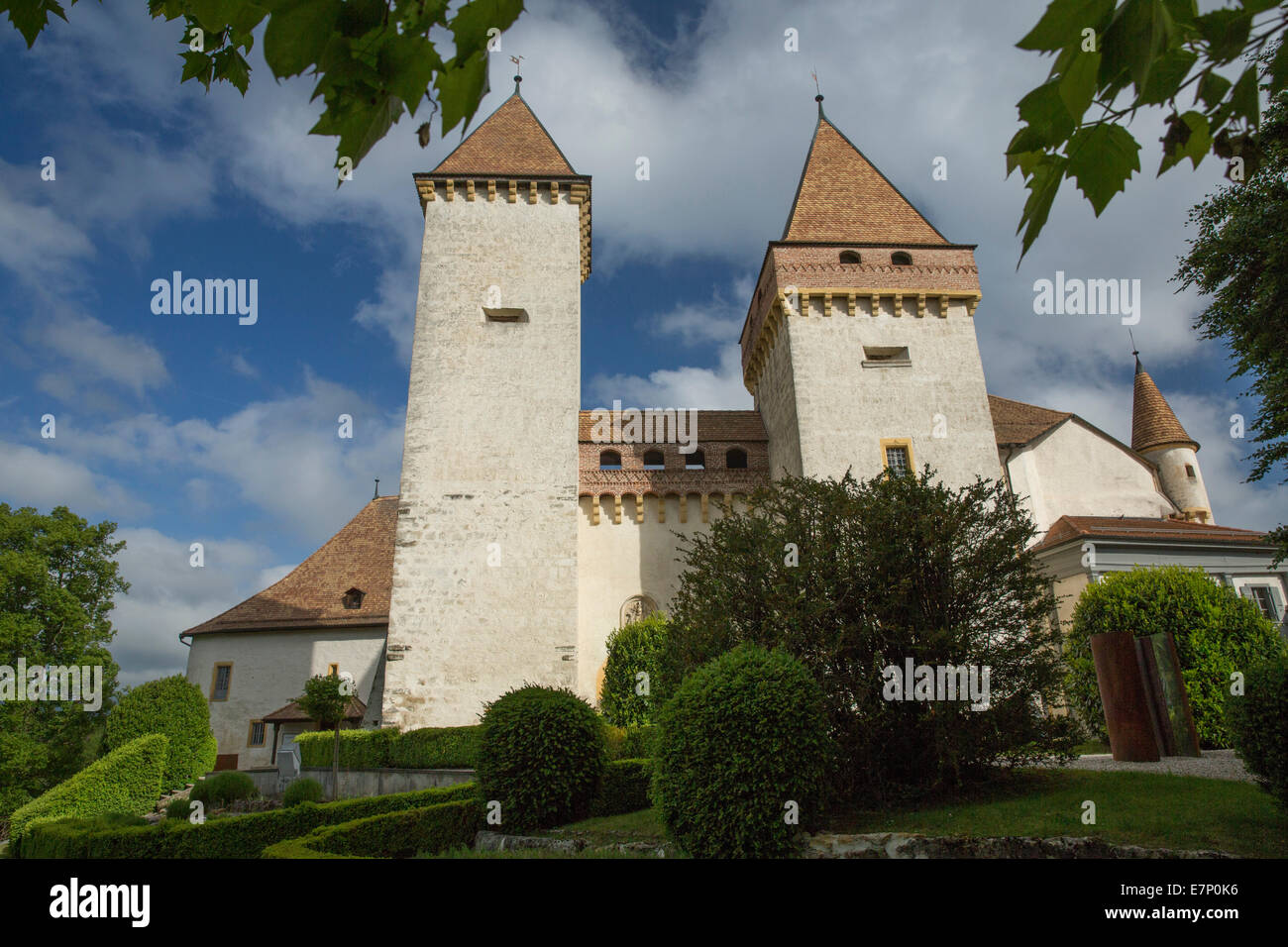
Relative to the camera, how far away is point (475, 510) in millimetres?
20469

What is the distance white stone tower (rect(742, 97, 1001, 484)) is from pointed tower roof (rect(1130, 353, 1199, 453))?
10.2 meters

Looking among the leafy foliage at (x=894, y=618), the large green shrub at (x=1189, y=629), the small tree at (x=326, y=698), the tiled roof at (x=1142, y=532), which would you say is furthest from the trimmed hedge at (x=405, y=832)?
the tiled roof at (x=1142, y=532)

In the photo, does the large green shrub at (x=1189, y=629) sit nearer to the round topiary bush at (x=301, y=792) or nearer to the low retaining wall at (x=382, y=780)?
the low retaining wall at (x=382, y=780)

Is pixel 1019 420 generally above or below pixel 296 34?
above

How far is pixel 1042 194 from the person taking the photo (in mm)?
1703

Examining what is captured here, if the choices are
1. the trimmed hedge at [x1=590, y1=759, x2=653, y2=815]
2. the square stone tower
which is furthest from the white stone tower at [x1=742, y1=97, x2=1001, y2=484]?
the trimmed hedge at [x1=590, y1=759, x2=653, y2=815]

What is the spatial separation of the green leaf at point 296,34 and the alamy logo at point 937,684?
9.06m

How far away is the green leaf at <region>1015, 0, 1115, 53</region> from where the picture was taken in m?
1.39

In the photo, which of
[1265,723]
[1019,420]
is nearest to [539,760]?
[1265,723]

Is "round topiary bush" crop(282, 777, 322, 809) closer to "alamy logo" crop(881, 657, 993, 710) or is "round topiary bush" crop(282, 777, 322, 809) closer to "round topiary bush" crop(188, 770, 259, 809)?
"round topiary bush" crop(188, 770, 259, 809)

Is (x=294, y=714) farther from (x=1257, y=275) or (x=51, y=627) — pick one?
(x=1257, y=275)

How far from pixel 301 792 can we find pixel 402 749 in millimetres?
4536
